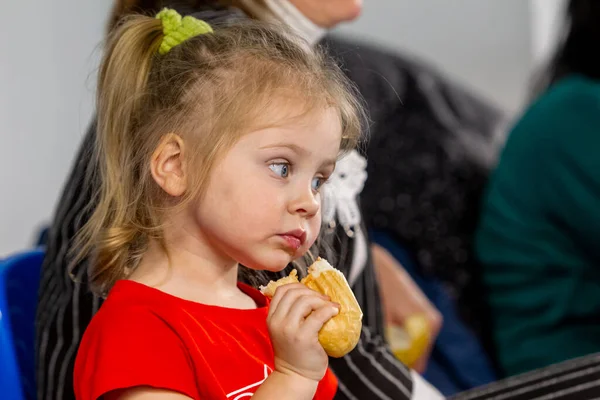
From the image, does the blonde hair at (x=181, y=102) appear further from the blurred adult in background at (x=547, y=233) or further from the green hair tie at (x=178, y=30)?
the blurred adult in background at (x=547, y=233)

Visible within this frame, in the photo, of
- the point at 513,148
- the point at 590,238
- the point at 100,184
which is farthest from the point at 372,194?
the point at 100,184

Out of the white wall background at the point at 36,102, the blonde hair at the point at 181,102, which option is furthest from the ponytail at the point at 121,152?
the white wall background at the point at 36,102

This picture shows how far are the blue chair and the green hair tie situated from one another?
293 millimetres

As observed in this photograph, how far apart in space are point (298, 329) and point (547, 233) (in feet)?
3.36

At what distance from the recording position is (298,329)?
626 mm

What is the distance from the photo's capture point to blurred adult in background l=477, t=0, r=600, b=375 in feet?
5.01

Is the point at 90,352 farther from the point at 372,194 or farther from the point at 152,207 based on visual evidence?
the point at 372,194

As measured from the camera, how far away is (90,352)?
663mm

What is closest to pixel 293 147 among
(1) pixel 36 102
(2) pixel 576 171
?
(2) pixel 576 171

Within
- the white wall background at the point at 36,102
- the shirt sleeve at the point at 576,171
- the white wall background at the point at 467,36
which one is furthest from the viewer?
the white wall background at the point at 467,36

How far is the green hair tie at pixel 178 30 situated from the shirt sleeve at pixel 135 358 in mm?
207

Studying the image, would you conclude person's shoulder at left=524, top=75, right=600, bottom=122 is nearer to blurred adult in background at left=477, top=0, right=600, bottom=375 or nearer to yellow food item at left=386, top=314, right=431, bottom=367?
blurred adult in background at left=477, top=0, right=600, bottom=375

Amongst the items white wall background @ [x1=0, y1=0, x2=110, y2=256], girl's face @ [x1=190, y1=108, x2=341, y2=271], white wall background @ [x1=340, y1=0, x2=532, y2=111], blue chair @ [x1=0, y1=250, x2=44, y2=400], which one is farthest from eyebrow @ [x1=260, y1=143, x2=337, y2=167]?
white wall background @ [x1=340, y1=0, x2=532, y2=111]

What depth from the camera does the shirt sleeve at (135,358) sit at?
2.06 ft
